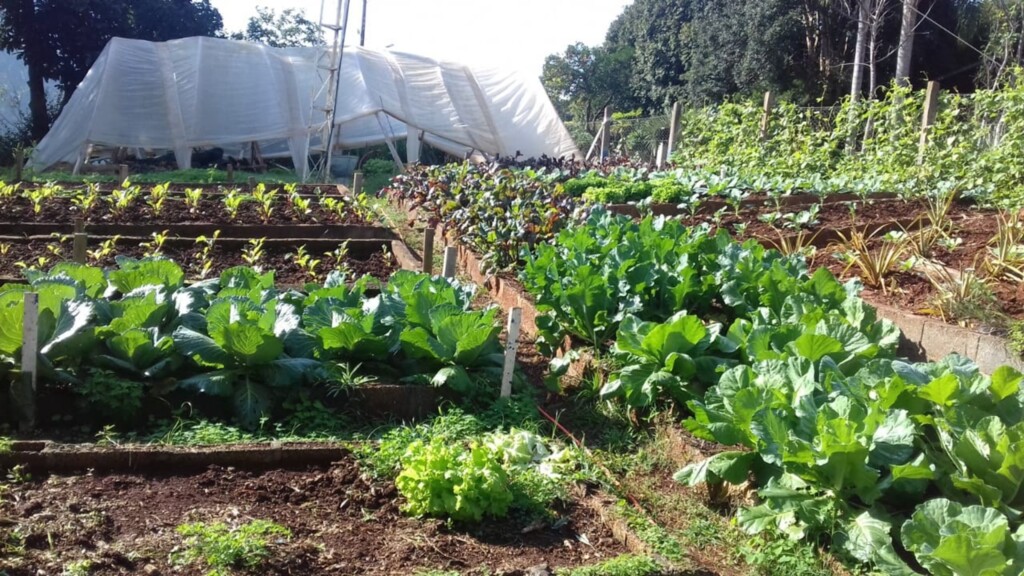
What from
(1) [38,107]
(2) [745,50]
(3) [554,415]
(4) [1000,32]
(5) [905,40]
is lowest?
(1) [38,107]

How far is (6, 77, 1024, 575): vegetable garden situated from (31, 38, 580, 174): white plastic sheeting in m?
14.6

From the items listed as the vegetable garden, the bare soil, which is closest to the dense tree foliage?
the bare soil

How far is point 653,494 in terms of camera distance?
3.55 metres

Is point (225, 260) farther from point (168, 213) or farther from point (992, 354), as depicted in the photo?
point (992, 354)

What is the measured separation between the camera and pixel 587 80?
137 feet

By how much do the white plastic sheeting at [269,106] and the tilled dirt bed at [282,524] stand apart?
1723cm

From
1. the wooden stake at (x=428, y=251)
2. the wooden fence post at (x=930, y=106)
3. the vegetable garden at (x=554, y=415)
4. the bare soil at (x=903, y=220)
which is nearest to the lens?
the vegetable garden at (x=554, y=415)

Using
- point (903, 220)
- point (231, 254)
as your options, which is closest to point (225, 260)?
point (231, 254)

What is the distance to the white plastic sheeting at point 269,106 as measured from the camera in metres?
19.6

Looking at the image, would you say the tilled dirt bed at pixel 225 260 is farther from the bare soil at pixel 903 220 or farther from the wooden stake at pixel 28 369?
the bare soil at pixel 903 220

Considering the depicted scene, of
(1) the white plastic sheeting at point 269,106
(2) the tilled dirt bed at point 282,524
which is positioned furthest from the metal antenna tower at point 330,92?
(2) the tilled dirt bed at point 282,524

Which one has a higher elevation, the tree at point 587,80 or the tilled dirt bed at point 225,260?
the tree at point 587,80

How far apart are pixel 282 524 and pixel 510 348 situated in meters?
1.52

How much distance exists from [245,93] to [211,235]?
13.8 metres
